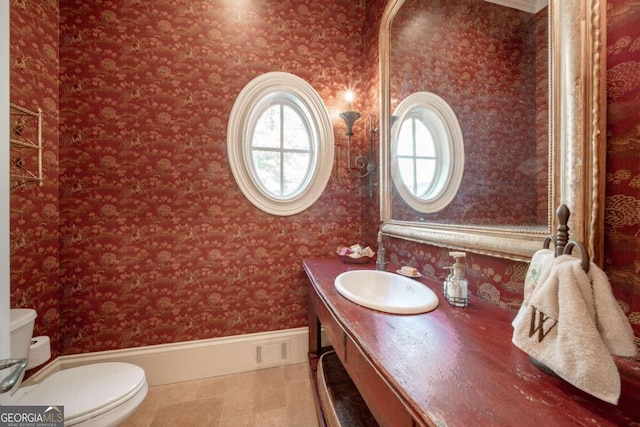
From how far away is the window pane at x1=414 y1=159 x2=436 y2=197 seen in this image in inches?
50.1

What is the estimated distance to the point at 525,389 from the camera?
0.49 meters

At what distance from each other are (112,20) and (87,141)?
833 mm

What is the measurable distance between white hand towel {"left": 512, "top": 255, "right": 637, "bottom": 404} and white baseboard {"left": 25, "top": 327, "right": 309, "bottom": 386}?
5.41 feet

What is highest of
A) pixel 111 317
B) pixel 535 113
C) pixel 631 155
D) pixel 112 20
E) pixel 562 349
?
pixel 112 20

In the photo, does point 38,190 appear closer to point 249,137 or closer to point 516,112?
point 249,137

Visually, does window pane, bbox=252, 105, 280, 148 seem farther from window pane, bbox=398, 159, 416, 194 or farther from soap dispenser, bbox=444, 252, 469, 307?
soap dispenser, bbox=444, 252, 469, 307

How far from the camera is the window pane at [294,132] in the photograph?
2014mm

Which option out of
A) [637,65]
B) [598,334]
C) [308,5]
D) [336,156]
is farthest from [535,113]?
[308,5]

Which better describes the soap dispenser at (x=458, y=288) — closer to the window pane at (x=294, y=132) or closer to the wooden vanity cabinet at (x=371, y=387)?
the wooden vanity cabinet at (x=371, y=387)

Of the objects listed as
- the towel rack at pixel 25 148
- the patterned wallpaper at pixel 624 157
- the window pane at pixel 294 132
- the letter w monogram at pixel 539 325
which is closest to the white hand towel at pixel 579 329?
the letter w monogram at pixel 539 325

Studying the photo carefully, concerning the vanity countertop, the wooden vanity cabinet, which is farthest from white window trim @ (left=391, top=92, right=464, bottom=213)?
the wooden vanity cabinet

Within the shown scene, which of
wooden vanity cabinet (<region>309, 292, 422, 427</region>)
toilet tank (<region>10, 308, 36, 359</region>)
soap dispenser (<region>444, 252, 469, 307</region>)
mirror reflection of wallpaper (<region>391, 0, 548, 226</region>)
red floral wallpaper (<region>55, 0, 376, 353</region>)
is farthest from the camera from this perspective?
red floral wallpaper (<region>55, 0, 376, 353</region>)

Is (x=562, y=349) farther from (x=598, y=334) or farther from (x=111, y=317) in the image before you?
(x=111, y=317)

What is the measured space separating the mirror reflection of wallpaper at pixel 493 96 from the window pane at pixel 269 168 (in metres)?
1.18
